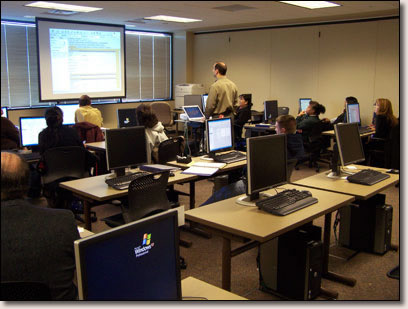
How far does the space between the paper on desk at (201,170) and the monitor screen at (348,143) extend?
113 centimetres

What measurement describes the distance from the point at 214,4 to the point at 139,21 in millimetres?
2753

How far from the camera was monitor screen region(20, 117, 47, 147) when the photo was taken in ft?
17.9

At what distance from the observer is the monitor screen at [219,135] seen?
4.48 meters

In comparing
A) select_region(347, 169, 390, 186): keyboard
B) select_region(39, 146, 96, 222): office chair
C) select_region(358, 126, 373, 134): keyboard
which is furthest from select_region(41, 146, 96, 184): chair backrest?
select_region(358, 126, 373, 134): keyboard

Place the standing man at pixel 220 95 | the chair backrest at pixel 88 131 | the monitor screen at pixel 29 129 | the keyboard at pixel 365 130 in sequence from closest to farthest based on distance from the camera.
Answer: the monitor screen at pixel 29 129 → the chair backrest at pixel 88 131 → the standing man at pixel 220 95 → the keyboard at pixel 365 130

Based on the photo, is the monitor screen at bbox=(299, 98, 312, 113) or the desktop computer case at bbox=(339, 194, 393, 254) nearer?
the desktop computer case at bbox=(339, 194, 393, 254)

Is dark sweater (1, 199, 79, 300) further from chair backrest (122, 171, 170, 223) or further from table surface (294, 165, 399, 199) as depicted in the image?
table surface (294, 165, 399, 199)

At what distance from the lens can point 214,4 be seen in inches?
247

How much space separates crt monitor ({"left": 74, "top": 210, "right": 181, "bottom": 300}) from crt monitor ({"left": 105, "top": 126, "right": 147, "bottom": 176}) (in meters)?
2.14

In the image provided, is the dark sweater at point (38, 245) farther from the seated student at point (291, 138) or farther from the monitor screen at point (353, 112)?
the monitor screen at point (353, 112)

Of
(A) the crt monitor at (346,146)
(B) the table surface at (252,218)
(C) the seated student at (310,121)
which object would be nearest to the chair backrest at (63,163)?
(B) the table surface at (252,218)

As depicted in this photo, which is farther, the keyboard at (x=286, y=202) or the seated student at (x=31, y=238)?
the keyboard at (x=286, y=202)

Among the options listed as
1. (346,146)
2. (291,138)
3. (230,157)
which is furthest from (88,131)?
(346,146)

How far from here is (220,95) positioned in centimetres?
613
